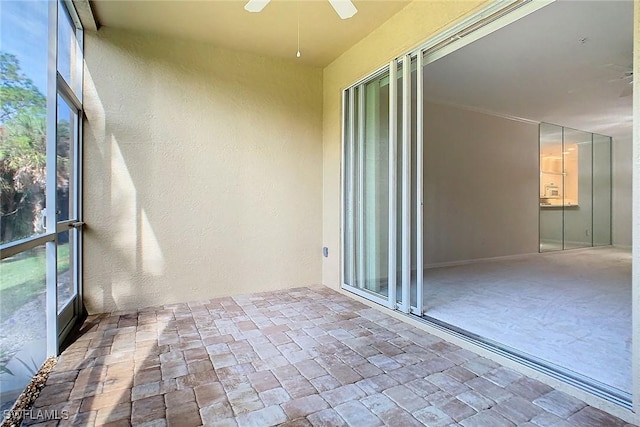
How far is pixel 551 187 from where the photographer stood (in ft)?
25.1

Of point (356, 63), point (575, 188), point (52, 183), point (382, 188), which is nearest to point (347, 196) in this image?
point (382, 188)

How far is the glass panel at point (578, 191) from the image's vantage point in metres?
7.83

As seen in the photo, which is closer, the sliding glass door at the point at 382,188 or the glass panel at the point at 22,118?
the glass panel at the point at 22,118

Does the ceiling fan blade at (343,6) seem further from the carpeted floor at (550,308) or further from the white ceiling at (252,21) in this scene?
the carpeted floor at (550,308)

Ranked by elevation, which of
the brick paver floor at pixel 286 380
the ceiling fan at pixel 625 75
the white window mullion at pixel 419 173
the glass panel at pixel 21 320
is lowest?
the brick paver floor at pixel 286 380

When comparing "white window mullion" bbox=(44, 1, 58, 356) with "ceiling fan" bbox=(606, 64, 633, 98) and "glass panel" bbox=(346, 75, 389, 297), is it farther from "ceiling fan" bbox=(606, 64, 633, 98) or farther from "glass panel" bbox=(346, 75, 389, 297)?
"ceiling fan" bbox=(606, 64, 633, 98)

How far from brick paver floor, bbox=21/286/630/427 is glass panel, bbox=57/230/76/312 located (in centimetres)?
33

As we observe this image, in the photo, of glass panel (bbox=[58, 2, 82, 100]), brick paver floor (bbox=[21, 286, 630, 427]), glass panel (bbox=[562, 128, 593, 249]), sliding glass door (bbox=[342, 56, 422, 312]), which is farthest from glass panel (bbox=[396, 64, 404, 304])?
glass panel (bbox=[562, 128, 593, 249])

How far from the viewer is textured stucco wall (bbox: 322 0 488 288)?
9.05ft

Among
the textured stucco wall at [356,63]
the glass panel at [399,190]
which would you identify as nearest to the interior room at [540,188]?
the glass panel at [399,190]

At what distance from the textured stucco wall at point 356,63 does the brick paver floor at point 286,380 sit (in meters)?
1.43

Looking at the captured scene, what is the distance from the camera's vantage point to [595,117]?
21.5 ft

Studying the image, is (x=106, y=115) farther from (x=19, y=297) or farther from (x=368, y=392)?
(x=368, y=392)

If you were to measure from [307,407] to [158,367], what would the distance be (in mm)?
1087
